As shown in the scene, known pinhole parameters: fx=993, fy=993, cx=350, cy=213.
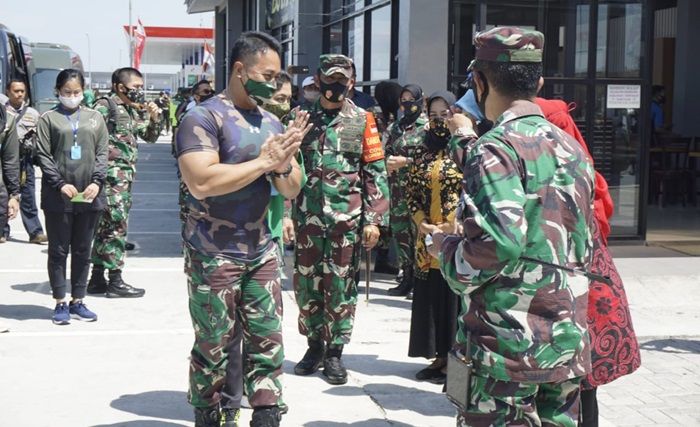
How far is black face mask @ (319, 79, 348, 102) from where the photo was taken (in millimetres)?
6254

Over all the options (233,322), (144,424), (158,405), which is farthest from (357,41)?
(233,322)

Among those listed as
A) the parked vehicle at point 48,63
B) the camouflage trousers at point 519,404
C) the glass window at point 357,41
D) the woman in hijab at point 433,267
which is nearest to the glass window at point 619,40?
the glass window at point 357,41

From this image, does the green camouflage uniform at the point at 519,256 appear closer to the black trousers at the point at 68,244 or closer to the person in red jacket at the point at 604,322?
the person in red jacket at the point at 604,322

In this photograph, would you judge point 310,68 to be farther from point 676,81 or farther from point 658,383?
point 658,383

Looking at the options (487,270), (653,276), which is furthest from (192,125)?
(653,276)

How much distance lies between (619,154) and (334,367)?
6317mm

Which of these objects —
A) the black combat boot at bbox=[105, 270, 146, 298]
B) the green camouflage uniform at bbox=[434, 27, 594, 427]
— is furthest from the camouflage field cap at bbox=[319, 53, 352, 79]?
the black combat boot at bbox=[105, 270, 146, 298]

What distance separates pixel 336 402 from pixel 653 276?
4.81 m

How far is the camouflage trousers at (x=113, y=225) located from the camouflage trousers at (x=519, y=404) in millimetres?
6044

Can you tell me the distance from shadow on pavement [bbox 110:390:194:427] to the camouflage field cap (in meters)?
2.16

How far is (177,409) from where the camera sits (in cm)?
556

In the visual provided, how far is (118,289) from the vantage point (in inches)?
351

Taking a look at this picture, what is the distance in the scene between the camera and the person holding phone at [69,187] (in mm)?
7598

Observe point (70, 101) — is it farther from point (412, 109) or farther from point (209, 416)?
point (209, 416)
